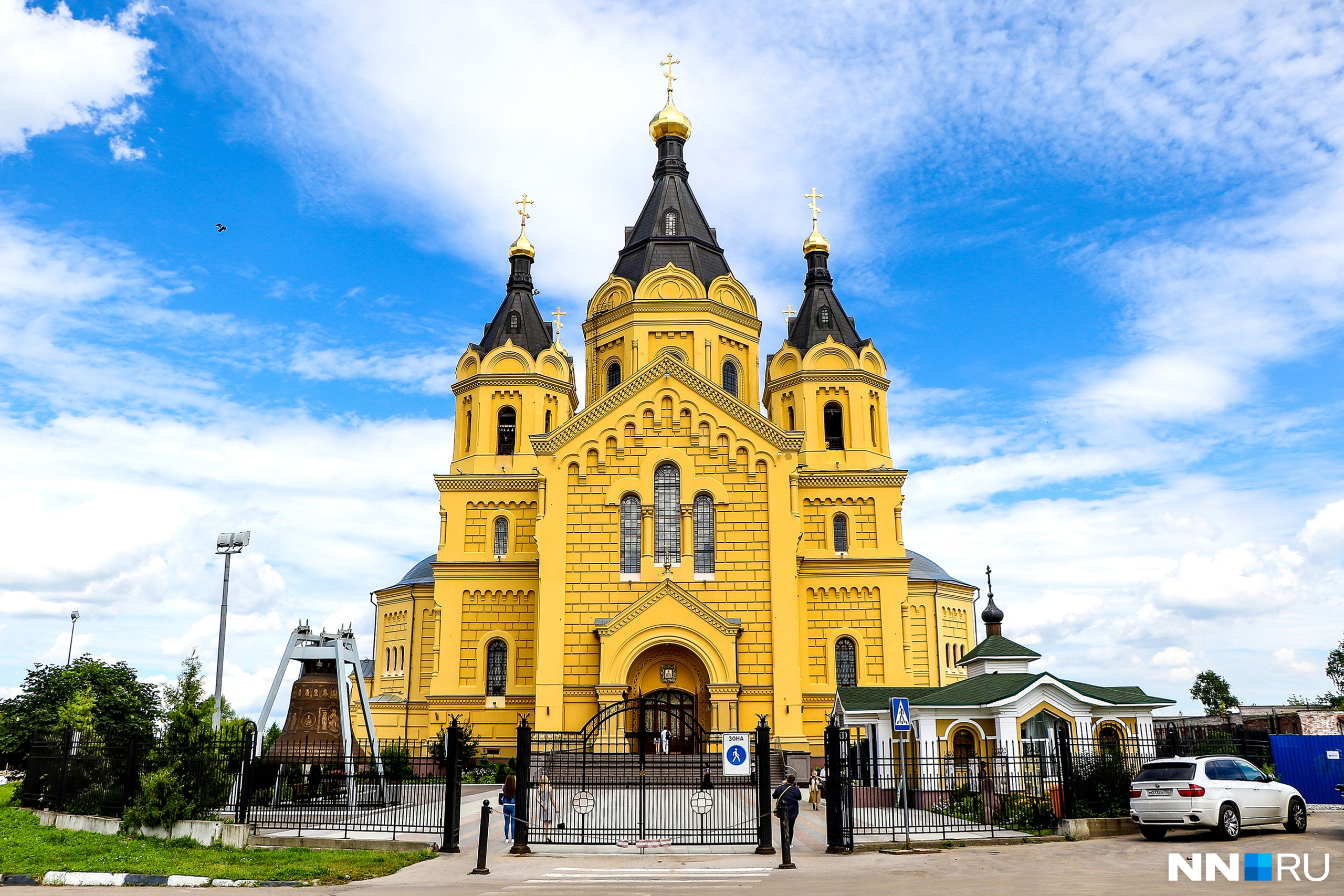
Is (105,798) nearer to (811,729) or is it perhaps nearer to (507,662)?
(507,662)

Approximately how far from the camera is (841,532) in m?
37.9

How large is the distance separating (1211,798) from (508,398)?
2907 centimetres

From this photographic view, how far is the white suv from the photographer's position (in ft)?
54.1

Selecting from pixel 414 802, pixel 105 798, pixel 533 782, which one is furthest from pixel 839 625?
pixel 105 798

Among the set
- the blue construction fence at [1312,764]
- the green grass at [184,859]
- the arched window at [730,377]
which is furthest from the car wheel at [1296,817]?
the arched window at [730,377]

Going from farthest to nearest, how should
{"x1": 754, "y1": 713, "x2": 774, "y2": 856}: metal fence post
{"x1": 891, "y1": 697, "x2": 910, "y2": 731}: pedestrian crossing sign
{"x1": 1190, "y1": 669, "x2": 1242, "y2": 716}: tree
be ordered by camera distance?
{"x1": 1190, "y1": 669, "x2": 1242, "y2": 716}: tree
{"x1": 891, "y1": 697, "x2": 910, "y2": 731}: pedestrian crossing sign
{"x1": 754, "y1": 713, "x2": 774, "y2": 856}: metal fence post

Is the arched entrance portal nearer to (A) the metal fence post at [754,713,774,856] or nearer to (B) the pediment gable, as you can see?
(B) the pediment gable

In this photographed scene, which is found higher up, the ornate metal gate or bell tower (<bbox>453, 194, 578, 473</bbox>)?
bell tower (<bbox>453, 194, 578, 473</bbox>)

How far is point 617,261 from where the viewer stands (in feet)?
138

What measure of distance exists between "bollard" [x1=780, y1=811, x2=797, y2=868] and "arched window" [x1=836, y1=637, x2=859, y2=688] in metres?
19.7

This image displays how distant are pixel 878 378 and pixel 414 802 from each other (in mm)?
23665

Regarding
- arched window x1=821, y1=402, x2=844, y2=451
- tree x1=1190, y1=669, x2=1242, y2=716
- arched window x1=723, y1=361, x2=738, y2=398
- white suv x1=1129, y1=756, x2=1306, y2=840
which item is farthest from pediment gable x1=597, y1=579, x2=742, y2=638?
tree x1=1190, y1=669, x2=1242, y2=716

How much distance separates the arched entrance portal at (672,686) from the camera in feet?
103

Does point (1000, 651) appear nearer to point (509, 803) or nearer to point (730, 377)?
point (730, 377)
